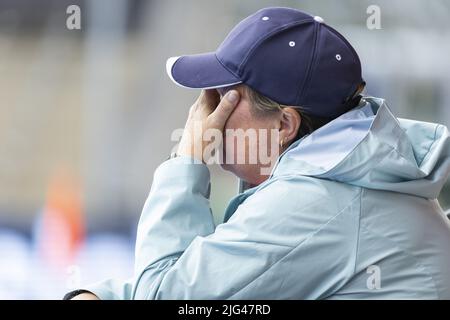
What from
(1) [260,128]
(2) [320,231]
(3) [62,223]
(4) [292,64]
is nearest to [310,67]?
(4) [292,64]

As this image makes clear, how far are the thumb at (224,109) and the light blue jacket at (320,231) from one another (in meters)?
0.14

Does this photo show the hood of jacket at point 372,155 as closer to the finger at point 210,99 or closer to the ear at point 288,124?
the ear at point 288,124

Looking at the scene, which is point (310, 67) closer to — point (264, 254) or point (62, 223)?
point (264, 254)

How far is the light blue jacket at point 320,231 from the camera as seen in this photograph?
4.58ft

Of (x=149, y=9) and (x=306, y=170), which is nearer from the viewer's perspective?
(x=306, y=170)

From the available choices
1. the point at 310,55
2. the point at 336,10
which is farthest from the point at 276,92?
the point at 336,10

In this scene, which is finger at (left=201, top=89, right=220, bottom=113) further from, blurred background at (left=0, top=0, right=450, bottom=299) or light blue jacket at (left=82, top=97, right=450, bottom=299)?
blurred background at (left=0, top=0, right=450, bottom=299)

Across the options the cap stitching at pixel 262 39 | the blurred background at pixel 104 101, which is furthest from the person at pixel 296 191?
the blurred background at pixel 104 101

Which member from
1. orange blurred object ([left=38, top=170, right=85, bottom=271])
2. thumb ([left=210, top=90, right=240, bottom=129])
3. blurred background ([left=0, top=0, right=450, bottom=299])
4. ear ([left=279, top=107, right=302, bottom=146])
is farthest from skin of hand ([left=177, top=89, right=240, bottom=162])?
orange blurred object ([left=38, top=170, right=85, bottom=271])
